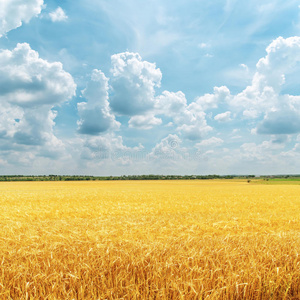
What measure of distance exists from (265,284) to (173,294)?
5.32 ft

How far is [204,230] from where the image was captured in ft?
26.4

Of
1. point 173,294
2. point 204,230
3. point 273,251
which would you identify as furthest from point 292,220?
point 173,294

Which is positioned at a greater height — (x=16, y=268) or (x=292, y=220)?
(x=16, y=268)

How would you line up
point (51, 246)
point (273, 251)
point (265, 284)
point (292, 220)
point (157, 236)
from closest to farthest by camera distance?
point (265, 284), point (273, 251), point (51, 246), point (157, 236), point (292, 220)

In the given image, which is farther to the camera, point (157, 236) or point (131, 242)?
point (157, 236)

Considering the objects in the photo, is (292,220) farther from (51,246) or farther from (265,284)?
(51,246)

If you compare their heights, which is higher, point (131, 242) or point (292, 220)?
point (131, 242)

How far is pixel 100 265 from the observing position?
4238mm

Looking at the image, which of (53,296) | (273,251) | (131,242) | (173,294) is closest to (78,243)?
(131,242)

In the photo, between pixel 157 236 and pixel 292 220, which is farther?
pixel 292 220

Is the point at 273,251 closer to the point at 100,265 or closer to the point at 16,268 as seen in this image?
the point at 100,265

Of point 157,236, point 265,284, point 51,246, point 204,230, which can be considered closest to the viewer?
point 265,284

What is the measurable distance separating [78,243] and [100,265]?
5.17 ft

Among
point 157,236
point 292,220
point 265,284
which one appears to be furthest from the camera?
point 292,220
